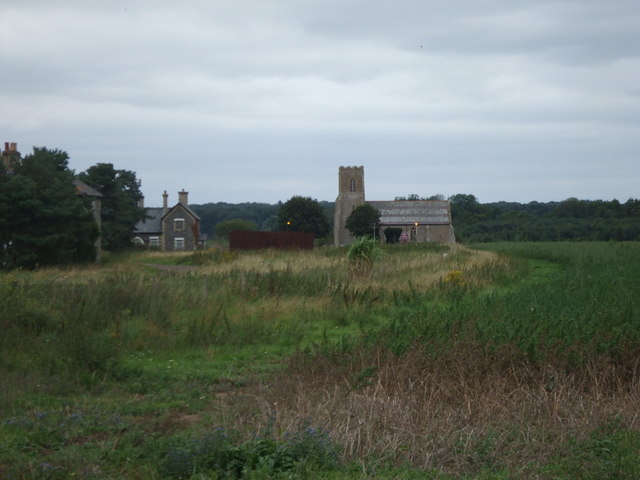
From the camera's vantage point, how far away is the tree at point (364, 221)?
87562 mm

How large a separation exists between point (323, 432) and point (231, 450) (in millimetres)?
1045

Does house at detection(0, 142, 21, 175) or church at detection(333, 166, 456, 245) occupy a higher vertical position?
house at detection(0, 142, 21, 175)

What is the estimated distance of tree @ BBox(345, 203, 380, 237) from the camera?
87562mm

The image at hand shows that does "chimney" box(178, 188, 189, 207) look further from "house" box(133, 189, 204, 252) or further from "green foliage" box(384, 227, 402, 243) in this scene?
"green foliage" box(384, 227, 402, 243)

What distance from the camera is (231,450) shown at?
6.39 m

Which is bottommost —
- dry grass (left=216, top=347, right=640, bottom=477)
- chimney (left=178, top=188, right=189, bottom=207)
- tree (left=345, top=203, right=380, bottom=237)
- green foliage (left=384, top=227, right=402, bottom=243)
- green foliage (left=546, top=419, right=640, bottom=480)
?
green foliage (left=546, top=419, right=640, bottom=480)

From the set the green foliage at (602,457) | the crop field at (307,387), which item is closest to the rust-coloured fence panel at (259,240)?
the crop field at (307,387)

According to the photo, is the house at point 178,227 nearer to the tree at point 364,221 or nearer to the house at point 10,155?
the tree at point 364,221

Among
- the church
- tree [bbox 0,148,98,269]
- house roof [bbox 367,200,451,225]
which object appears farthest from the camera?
house roof [bbox 367,200,451,225]

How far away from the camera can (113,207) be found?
6812 cm

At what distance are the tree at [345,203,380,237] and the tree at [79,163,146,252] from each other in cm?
2715

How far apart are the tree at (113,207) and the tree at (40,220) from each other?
23.3m

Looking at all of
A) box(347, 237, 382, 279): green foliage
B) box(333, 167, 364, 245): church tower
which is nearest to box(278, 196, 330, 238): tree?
box(333, 167, 364, 245): church tower

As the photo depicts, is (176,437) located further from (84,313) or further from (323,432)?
(84,313)
